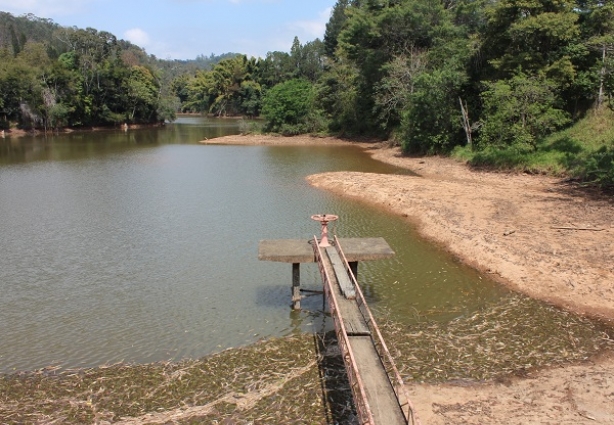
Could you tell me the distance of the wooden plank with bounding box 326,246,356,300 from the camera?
10188mm

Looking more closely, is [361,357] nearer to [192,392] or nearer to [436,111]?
Result: [192,392]

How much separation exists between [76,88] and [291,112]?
3615 cm

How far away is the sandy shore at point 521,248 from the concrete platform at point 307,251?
13.3 ft

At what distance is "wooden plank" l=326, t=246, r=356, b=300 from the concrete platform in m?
0.32

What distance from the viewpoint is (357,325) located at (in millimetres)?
9031

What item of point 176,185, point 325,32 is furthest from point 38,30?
point 176,185

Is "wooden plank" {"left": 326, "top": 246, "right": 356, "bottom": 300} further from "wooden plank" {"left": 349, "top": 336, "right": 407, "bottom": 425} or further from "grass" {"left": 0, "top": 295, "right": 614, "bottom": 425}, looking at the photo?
"wooden plank" {"left": 349, "top": 336, "right": 407, "bottom": 425}

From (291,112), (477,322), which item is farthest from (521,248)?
(291,112)

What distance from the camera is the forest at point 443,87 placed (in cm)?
2788

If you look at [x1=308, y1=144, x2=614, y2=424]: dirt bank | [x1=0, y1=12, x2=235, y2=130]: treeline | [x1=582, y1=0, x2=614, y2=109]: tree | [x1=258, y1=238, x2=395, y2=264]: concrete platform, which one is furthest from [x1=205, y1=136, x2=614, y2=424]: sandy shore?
[x1=0, y1=12, x2=235, y2=130]: treeline

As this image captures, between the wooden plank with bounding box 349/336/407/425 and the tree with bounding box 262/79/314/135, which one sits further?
the tree with bounding box 262/79/314/135

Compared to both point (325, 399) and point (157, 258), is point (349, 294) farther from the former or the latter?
point (157, 258)

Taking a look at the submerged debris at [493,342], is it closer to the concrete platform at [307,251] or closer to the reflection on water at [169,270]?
the reflection on water at [169,270]

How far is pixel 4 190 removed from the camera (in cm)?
2795
